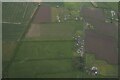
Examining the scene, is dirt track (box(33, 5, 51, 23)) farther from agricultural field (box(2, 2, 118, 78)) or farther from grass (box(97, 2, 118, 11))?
grass (box(97, 2, 118, 11))

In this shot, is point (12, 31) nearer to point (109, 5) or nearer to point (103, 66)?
point (103, 66)

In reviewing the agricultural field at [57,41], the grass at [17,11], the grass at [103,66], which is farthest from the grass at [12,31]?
the grass at [103,66]

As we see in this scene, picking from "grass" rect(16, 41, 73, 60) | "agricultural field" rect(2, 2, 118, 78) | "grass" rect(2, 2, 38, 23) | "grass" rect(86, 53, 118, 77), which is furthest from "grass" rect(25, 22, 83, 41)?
"grass" rect(86, 53, 118, 77)

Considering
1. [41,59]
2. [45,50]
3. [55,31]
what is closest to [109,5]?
[55,31]

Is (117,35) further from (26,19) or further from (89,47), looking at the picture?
(26,19)

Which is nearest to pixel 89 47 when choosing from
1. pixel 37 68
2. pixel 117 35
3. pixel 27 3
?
pixel 117 35

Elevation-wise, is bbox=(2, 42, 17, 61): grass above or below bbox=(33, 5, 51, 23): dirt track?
below

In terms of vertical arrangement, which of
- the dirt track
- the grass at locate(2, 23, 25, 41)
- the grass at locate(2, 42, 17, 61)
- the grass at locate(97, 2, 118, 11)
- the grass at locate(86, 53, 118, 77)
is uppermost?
the grass at locate(97, 2, 118, 11)

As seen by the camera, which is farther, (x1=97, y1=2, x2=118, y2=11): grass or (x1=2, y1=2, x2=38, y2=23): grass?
(x1=97, y1=2, x2=118, y2=11): grass
